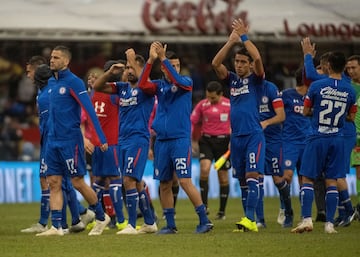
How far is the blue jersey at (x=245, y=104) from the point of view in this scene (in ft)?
58.3

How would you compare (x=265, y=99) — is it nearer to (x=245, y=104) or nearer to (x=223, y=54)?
(x=245, y=104)

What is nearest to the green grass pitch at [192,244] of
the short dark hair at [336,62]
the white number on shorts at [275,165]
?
the white number on shorts at [275,165]

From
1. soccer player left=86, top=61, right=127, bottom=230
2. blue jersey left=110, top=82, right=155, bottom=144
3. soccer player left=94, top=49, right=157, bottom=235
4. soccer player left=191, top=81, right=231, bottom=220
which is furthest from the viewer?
soccer player left=191, top=81, right=231, bottom=220

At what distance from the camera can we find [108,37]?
3331 cm

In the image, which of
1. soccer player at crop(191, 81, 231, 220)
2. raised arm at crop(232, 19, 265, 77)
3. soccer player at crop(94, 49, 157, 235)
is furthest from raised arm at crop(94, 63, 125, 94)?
soccer player at crop(191, 81, 231, 220)

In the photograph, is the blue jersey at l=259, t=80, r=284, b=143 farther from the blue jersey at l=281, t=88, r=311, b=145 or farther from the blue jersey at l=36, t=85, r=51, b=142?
the blue jersey at l=36, t=85, r=51, b=142

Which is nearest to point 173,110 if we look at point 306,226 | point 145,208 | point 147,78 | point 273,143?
point 147,78

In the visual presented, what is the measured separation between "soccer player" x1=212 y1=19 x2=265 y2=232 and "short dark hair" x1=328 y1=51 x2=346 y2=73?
1116 millimetres

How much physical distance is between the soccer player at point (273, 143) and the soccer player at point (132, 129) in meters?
1.80

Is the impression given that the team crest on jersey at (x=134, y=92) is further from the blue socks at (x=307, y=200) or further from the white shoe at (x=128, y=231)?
the blue socks at (x=307, y=200)

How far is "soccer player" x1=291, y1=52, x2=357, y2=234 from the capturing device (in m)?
17.0

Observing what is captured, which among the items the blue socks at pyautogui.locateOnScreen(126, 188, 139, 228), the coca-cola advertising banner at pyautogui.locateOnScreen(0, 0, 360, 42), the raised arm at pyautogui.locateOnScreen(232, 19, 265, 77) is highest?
the coca-cola advertising banner at pyautogui.locateOnScreen(0, 0, 360, 42)

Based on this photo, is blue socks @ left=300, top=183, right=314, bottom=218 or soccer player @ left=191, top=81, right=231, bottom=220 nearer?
blue socks @ left=300, top=183, right=314, bottom=218

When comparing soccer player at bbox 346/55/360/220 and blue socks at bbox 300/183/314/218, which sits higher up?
soccer player at bbox 346/55/360/220
